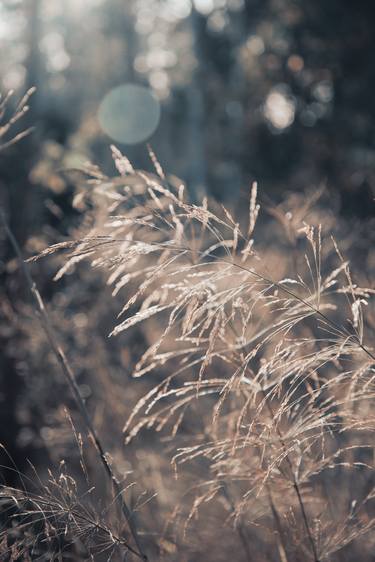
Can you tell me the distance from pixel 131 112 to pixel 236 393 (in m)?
17.7

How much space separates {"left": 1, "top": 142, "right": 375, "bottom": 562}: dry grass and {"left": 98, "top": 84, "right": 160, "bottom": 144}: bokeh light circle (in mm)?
13237

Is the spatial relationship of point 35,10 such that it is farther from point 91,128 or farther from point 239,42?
point 91,128

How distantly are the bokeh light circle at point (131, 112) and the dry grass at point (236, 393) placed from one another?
13.2 m

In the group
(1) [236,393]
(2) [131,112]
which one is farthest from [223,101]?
(1) [236,393]

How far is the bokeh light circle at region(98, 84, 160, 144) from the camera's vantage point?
58.7ft

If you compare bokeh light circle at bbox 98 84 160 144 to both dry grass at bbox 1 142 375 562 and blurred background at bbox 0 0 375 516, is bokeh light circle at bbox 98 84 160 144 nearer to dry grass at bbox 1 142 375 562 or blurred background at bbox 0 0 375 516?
blurred background at bbox 0 0 375 516

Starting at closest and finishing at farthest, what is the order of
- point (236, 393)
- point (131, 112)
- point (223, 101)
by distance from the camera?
point (236, 393) < point (223, 101) < point (131, 112)

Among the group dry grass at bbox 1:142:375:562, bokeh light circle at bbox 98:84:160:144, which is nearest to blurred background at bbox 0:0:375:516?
bokeh light circle at bbox 98:84:160:144

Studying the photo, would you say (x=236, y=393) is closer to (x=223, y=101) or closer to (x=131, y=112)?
(x=223, y=101)

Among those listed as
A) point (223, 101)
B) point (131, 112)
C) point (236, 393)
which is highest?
point (236, 393)

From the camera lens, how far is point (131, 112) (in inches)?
725

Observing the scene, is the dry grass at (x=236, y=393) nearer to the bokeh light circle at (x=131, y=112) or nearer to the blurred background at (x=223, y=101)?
the blurred background at (x=223, y=101)

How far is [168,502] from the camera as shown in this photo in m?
3.42

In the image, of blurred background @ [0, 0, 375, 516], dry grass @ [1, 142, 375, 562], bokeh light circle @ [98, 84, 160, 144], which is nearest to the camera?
dry grass @ [1, 142, 375, 562]
